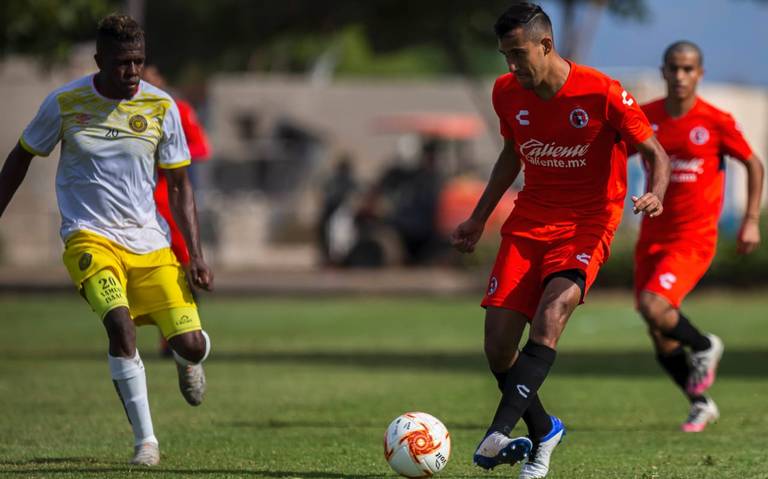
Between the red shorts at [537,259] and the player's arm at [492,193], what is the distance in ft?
1.35

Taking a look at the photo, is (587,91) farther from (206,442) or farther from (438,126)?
(438,126)

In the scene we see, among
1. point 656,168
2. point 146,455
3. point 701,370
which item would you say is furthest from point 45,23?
point 656,168

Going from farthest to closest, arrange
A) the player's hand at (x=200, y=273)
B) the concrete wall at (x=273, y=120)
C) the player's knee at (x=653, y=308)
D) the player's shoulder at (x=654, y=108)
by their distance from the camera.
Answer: the concrete wall at (x=273, y=120) < the player's shoulder at (x=654, y=108) < the player's knee at (x=653, y=308) < the player's hand at (x=200, y=273)

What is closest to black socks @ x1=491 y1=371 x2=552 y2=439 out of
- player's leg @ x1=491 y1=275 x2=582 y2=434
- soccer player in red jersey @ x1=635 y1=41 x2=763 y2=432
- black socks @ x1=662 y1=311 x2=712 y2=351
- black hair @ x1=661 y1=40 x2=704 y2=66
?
player's leg @ x1=491 y1=275 x2=582 y2=434

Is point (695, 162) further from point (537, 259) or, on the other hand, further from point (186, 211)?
point (186, 211)

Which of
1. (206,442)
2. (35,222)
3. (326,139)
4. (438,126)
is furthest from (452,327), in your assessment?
(326,139)

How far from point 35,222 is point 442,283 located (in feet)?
42.4

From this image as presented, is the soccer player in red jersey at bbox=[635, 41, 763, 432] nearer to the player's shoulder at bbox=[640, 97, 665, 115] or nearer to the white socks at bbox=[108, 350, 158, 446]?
the player's shoulder at bbox=[640, 97, 665, 115]

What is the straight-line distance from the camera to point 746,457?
8.02 m

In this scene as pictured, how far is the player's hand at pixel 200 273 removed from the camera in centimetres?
788

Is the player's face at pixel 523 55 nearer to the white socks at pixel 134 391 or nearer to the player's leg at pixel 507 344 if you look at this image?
the player's leg at pixel 507 344

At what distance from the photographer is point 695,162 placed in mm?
9859

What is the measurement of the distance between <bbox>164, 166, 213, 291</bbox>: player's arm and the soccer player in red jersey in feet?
10.9

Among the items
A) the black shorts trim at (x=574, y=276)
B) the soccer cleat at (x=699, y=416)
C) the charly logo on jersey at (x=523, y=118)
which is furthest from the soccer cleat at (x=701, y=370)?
the charly logo on jersey at (x=523, y=118)
